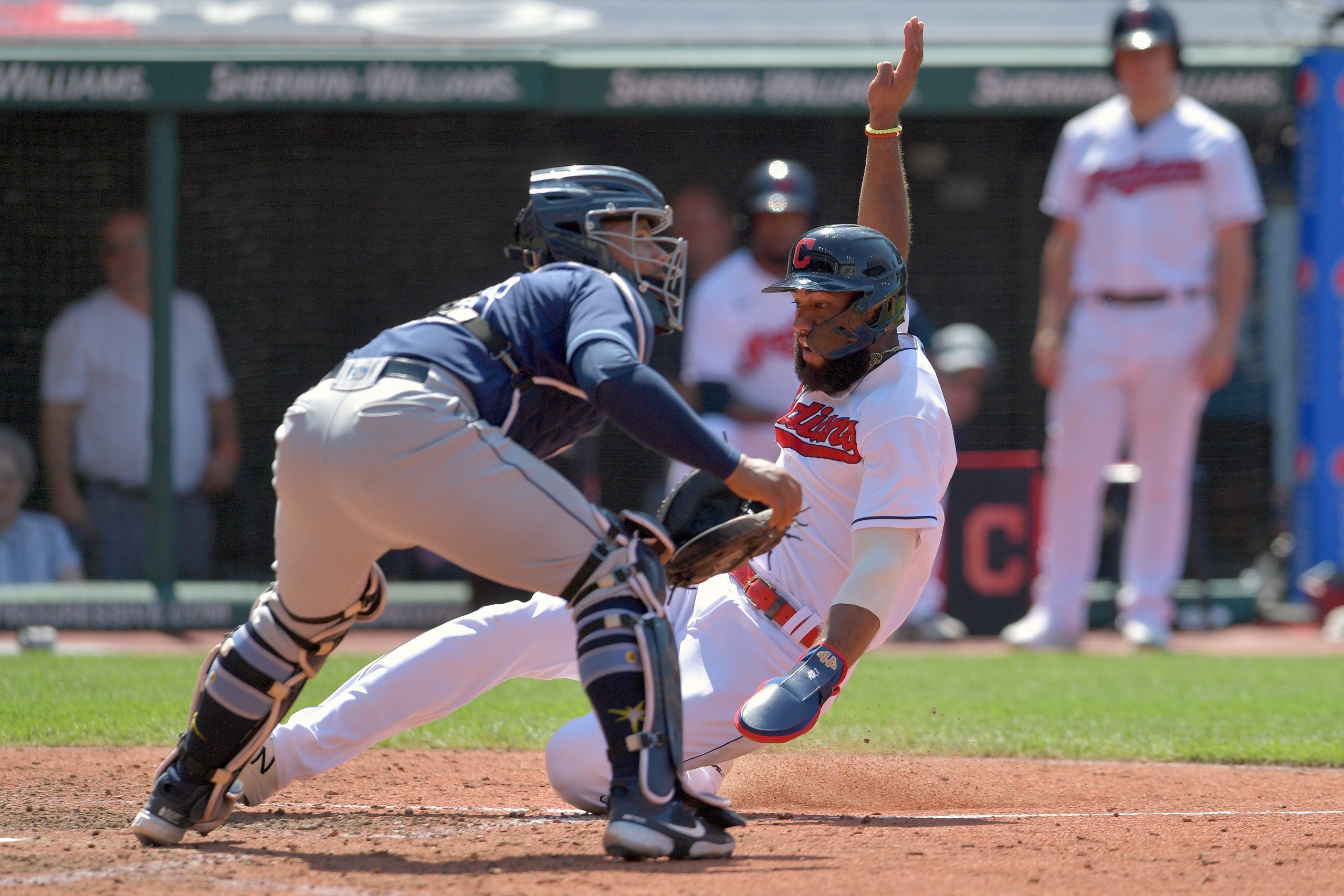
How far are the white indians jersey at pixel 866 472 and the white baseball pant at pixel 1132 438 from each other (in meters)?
4.12

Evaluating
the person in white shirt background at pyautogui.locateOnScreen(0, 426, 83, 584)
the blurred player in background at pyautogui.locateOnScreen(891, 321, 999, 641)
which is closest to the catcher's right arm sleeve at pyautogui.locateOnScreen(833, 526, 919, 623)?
the blurred player in background at pyautogui.locateOnScreen(891, 321, 999, 641)

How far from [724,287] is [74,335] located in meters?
3.58

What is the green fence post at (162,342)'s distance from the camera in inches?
334

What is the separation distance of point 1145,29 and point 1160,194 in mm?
766

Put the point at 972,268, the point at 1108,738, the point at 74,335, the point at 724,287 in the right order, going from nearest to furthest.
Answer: the point at 1108,738
the point at 724,287
the point at 74,335
the point at 972,268

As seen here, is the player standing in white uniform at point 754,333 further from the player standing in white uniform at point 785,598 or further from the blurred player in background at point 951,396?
the player standing in white uniform at point 785,598

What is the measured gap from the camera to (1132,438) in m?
7.93

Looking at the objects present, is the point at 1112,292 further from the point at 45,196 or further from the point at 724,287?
the point at 45,196

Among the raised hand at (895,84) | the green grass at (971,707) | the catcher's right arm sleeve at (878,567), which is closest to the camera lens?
the catcher's right arm sleeve at (878,567)

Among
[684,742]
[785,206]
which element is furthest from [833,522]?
[785,206]

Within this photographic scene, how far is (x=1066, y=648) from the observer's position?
787cm

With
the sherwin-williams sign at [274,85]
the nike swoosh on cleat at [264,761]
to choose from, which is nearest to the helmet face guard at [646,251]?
the nike swoosh on cleat at [264,761]

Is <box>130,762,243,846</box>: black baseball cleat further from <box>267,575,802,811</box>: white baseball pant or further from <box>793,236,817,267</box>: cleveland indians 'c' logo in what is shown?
<box>793,236,817,267</box>: cleveland indians 'c' logo

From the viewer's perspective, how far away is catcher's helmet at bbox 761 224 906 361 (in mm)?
3734
